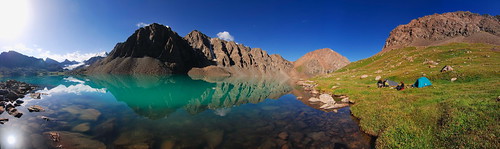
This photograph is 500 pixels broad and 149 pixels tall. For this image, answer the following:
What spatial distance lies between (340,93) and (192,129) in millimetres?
32835

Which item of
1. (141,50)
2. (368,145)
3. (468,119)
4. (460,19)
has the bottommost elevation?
(368,145)

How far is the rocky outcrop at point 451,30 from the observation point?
133250 millimetres

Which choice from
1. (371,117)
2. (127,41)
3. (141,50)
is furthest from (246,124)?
(127,41)

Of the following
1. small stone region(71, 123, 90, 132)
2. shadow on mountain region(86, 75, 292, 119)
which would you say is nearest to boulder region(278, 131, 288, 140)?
shadow on mountain region(86, 75, 292, 119)

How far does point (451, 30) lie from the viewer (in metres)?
150

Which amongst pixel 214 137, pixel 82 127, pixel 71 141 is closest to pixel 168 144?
pixel 214 137

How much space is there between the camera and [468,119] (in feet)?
40.3

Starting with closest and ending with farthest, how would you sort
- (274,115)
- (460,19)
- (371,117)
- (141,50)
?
(371,117)
(274,115)
(460,19)
(141,50)

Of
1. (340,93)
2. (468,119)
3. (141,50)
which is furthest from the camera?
(141,50)

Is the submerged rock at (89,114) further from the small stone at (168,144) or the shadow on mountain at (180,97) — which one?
the small stone at (168,144)

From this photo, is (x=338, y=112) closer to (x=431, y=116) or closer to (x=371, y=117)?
(x=371, y=117)

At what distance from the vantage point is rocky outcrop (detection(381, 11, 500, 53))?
133 m

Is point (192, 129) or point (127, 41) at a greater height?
point (127, 41)

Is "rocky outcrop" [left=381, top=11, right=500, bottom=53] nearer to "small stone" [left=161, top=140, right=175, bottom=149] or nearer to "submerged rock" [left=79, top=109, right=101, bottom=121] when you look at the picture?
"small stone" [left=161, top=140, right=175, bottom=149]
